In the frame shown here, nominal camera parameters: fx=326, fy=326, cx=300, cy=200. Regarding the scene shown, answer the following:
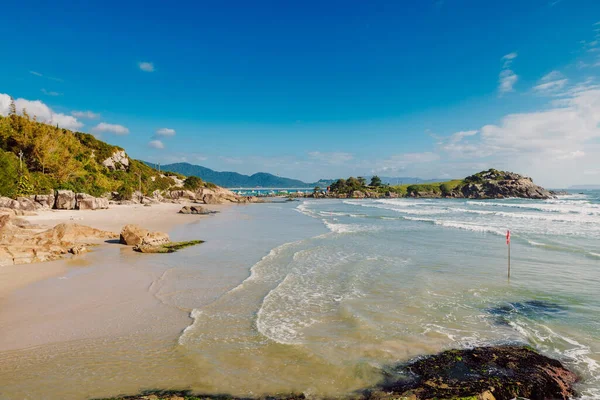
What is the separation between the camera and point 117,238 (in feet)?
69.7

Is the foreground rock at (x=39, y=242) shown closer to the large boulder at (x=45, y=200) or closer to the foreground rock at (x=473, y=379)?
the foreground rock at (x=473, y=379)

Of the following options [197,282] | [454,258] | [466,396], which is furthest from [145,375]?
[454,258]

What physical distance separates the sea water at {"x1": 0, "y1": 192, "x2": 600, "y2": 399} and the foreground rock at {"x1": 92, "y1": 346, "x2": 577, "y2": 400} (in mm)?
281

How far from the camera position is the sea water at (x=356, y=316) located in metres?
6.00

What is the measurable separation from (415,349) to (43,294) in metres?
10.8

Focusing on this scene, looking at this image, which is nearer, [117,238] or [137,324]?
[137,324]

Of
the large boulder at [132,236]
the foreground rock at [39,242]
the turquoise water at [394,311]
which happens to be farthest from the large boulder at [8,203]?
the turquoise water at [394,311]

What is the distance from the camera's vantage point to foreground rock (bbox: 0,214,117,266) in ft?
45.6

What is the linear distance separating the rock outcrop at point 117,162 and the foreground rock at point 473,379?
84.2m

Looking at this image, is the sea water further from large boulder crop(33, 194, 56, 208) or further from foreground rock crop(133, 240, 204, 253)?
large boulder crop(33, 194, 56, 208)

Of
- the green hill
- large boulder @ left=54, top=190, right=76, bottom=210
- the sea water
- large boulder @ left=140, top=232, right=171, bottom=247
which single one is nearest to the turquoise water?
the sea water

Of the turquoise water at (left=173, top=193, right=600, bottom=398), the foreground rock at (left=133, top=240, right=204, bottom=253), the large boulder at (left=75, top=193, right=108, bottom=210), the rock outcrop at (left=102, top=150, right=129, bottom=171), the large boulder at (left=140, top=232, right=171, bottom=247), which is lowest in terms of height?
the turquoise water at (left=173, top=193, right=600, bottom=398)

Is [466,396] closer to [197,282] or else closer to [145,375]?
[145,375]

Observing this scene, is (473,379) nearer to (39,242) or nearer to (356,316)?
(356,316)
